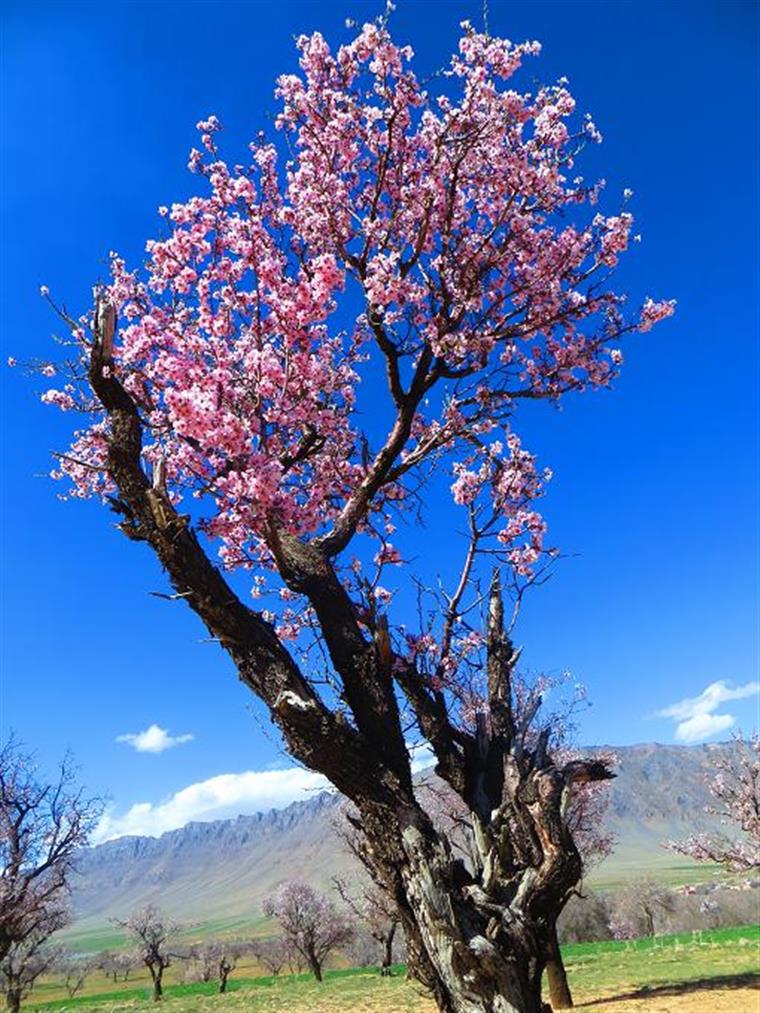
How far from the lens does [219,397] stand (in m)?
6.71

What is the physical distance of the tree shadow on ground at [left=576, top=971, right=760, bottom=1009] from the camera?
19.9m

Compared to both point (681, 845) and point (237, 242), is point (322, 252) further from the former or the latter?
point (681, 845)

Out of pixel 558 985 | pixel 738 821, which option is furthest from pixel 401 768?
pixel 738 821

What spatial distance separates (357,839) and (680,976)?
985 inches

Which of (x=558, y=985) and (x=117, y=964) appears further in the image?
(x=117, y=964)

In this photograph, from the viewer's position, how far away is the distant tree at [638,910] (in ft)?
224

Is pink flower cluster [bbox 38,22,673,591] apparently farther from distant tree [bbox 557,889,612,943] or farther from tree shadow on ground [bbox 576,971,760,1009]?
distant tree [bbox 557,889,612,943]

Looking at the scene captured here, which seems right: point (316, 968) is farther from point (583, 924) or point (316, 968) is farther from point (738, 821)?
point (738, 821)

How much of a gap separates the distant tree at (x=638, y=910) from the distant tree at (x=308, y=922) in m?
26.6

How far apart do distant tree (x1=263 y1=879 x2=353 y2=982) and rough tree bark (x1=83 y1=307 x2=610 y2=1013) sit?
2179 inches

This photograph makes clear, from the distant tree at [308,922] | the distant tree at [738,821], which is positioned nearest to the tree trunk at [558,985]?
the distant tree at [738,821]

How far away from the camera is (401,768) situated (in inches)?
227

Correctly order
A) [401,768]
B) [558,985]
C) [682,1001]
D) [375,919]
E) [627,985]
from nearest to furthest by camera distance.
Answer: [401,768], [682,1001], [558,985], [627,985], [375,919]

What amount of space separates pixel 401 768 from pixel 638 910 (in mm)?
82297
